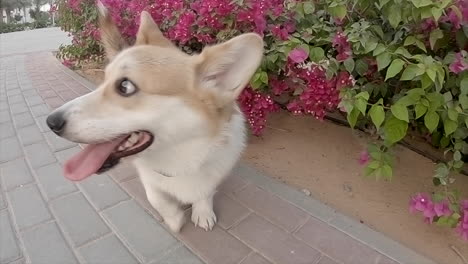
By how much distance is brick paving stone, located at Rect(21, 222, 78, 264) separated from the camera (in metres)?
1.60

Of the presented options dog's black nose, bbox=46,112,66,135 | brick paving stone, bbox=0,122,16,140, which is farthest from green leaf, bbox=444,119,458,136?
brick paving stone, bbox=0,122,16,140

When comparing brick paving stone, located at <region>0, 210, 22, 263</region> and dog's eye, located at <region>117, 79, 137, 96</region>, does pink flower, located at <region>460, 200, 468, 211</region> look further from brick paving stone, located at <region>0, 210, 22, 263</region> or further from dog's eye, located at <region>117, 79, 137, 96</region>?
brick paving stone, located at <region>0, 210, 22, 263</region>

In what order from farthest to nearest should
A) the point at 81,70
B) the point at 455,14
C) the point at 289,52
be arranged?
the point at 81,70 → the point at 289,52 → the point at 455,14

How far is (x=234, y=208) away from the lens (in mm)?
1953

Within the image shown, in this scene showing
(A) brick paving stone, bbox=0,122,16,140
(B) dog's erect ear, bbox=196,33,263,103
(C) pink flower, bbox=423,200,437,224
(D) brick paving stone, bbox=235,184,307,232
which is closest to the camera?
(B) dog's erect ear, bbox=196,33,263,103

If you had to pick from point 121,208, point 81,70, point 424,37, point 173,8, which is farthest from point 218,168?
point 81,70

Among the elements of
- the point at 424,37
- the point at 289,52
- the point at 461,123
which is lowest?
the point at 461,123

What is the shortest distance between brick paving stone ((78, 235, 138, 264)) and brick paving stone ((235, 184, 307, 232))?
719mm

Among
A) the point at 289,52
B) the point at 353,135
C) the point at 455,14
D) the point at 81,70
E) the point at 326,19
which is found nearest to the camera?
the point at 455,14

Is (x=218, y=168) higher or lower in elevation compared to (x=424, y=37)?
lower

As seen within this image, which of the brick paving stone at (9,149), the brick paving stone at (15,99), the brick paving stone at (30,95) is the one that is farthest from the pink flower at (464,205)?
the brick paving stone at (15,99)

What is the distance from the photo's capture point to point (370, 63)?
6.15 ft

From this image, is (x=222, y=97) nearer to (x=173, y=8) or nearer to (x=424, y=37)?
(x=424, y=37)

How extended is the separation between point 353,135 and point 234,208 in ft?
3.91
